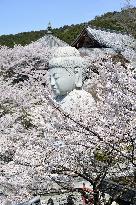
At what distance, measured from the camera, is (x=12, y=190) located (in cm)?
767

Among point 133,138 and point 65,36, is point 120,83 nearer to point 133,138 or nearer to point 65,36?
point 133,138

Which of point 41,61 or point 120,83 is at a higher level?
point 120,83

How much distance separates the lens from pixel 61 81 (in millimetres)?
8594

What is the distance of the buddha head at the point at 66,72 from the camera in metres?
8.62

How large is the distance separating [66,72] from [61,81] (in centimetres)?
26

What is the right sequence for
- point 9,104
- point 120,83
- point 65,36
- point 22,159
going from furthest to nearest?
point 65,36, point 9,104, point 22,159, point 120,83

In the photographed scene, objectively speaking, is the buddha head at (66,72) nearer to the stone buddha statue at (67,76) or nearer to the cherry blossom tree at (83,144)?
the stone buddha statue at (67,76)

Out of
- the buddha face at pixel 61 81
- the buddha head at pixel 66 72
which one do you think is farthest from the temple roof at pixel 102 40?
the buddha face at pixel 61 81

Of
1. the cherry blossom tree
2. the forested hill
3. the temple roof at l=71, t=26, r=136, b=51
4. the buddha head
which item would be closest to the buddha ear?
the buddha head

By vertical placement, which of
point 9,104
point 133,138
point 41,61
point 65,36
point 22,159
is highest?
point 133,138

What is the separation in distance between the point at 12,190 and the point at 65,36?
38.1 meters

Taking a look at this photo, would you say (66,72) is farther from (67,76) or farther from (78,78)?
(78,78)

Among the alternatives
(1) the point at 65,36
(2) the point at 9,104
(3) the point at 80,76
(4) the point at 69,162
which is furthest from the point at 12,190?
(1) the point at 65,36

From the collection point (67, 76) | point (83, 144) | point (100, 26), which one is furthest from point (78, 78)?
point (100, 26)
